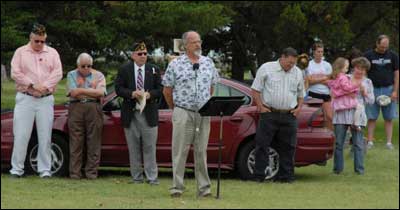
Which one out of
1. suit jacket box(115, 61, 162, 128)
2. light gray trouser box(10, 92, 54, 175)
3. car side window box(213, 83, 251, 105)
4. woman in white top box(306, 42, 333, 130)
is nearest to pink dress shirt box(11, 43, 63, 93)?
light gray trouser box(10, 92, 54, 175)

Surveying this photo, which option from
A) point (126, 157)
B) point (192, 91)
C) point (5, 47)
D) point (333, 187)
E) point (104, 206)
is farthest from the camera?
point (5, 47)

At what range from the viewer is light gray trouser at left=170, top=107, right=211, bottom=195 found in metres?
9.92

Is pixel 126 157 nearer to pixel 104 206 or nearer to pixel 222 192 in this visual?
pixel 222 192

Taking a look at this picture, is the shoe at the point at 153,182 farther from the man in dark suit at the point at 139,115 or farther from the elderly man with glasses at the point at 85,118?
the elderly man with glasses at the point at 85,118

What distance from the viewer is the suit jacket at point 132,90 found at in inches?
455

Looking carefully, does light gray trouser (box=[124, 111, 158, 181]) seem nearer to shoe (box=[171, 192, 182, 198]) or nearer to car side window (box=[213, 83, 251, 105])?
car side window (box=[213, 83, 251, 105])

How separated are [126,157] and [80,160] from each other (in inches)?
26.5

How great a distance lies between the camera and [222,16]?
1975 cm

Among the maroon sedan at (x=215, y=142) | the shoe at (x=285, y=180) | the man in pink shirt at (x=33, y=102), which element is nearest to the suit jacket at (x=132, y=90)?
the maroon sedan at (x=215, y=142)

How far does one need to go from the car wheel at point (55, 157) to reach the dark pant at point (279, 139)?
8.80 feet

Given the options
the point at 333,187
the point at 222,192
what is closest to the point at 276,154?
the point at 333,187

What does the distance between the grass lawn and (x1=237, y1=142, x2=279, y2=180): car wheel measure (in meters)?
0.22

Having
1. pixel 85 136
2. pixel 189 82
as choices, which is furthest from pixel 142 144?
pixel 189 82

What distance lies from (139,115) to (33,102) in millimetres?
1506
